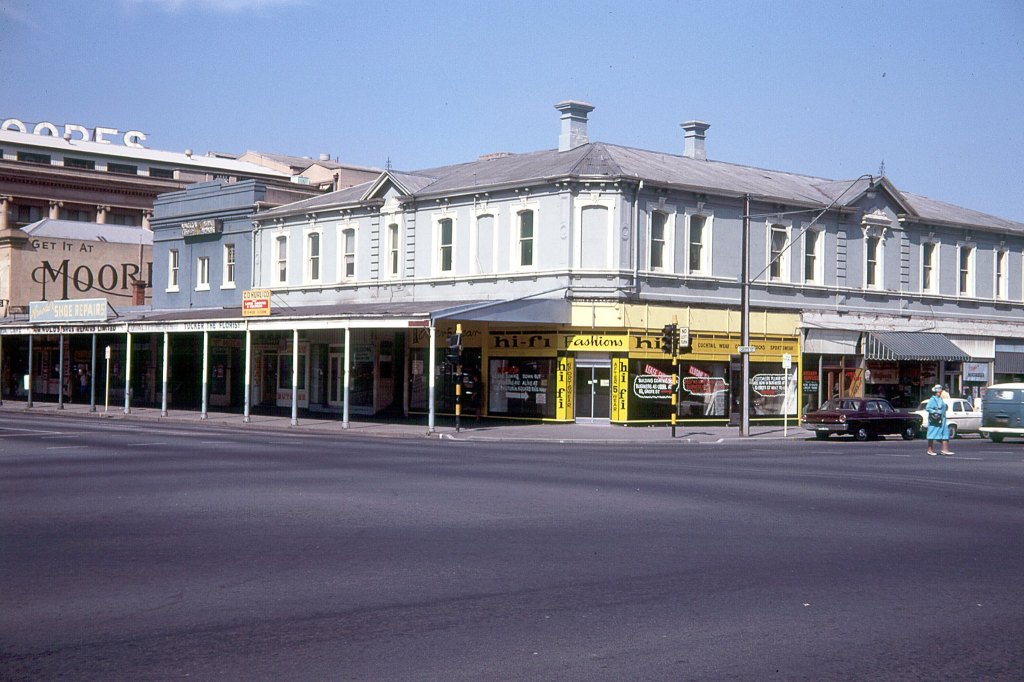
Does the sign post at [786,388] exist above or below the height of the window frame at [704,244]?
below

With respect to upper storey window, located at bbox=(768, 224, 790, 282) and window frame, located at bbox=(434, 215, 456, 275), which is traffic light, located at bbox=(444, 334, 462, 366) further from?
upper storey window, located at bbox=(768, 224, 790, 282)

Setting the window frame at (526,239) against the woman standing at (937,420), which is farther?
the window frame at (526,239)

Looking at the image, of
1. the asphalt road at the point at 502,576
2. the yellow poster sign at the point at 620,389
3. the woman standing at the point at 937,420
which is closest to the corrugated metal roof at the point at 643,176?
the yellow poster sign at the point at 620,389

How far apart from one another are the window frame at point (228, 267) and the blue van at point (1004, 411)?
97.0 ft

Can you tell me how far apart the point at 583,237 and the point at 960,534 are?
25170 millimetres

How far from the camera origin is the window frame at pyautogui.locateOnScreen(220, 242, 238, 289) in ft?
162

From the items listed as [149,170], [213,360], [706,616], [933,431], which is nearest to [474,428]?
[933,431]

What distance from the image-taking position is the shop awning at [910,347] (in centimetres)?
4281

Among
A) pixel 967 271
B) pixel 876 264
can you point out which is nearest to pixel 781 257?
pixel 876 264

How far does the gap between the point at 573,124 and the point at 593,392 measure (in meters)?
10.8

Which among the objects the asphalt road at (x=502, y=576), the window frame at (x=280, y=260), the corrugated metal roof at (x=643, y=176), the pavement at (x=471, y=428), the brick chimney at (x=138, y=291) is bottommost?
the pavement at (x=471, y=428)

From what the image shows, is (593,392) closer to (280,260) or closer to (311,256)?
(311,256)

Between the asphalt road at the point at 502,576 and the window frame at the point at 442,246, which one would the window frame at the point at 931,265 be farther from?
the asphalt road at the point at 502,576

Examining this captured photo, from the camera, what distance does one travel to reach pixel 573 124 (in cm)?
4316
